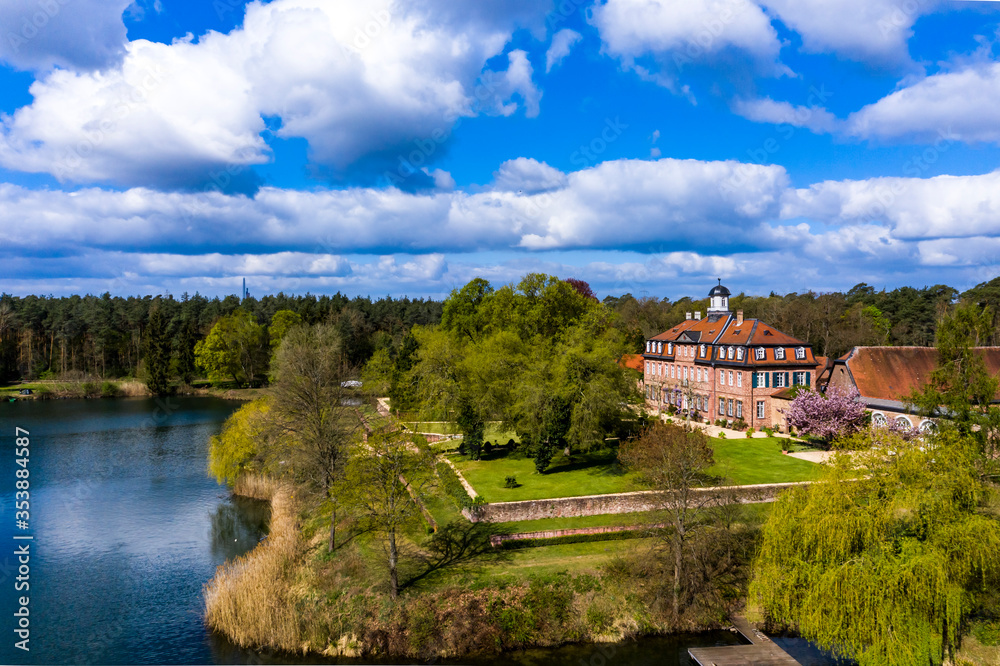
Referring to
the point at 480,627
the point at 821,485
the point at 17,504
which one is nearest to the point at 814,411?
the point at 821,485

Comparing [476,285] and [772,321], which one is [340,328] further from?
Answer: [772,321]

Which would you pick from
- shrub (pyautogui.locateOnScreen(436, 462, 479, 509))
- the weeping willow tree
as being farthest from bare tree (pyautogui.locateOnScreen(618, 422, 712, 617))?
shrub (pyautogui.locateOnScreen(436, 462, 479, 509))

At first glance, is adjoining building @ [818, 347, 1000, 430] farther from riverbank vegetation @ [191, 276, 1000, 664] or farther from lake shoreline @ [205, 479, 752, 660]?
lake shoreline @ [205, 479, 752, 660]

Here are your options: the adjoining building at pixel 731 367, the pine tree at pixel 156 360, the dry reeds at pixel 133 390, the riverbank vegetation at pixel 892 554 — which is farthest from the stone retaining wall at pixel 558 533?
the dry reeds at pixel 133 390

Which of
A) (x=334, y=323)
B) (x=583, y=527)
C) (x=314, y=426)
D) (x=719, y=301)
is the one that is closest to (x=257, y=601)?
(x=314, y=426)

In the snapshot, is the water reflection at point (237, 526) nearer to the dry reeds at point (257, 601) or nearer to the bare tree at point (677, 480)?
the dry reeds at point (257, 601)

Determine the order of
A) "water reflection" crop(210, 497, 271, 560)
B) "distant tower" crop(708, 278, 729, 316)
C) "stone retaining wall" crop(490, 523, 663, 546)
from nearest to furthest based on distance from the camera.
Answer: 1. "stone retaining wall" crop(490, 523, 663, 546)
2. "water reflection" crop(210, 497, 271, 560)
3. "distant tower" crop(708, 278, 729, 316)

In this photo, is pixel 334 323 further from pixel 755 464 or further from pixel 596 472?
pixel 755 464
